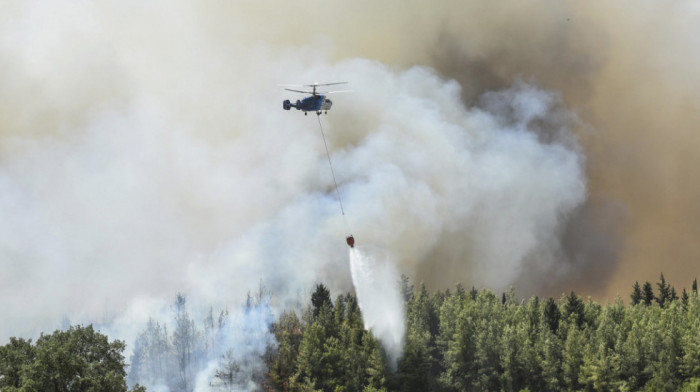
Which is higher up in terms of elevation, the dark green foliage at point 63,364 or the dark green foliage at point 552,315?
the dark green foliage at point 552,315

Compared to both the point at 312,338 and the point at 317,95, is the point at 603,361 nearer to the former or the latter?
the point at 312,338

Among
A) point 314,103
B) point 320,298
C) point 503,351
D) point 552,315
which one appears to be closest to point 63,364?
point 314,103

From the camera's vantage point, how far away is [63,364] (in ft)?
330

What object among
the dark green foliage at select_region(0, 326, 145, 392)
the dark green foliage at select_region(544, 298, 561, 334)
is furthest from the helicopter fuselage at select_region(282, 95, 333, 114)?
the dark green foliage at select_region(544, 298, 561, 334)

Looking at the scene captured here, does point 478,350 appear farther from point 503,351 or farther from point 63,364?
point 63,364

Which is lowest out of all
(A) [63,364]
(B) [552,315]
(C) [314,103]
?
(A) [63,364]

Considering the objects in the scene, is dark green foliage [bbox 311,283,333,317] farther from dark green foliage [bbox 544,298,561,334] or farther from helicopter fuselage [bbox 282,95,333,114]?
helicopter fuselage [bbox 282,95,333,114]

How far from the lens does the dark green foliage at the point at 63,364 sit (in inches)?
3888

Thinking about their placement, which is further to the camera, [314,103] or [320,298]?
[320,298]

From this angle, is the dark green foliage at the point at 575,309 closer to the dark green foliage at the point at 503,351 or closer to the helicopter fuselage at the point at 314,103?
the dark green foliage at the point at 503,351

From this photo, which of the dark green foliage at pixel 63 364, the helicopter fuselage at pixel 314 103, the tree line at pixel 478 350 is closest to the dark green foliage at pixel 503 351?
the tree line at pixel 478 350

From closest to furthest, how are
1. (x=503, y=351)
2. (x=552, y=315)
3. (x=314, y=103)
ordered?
(x=314, y=103) < (x=503, y=351) < (x=552, y=315)

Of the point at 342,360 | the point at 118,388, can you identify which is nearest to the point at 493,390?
the point at 342,360

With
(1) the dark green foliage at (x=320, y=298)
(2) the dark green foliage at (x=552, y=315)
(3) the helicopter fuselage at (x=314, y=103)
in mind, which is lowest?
(2) the dark green foliage at (x=552, y=315)
